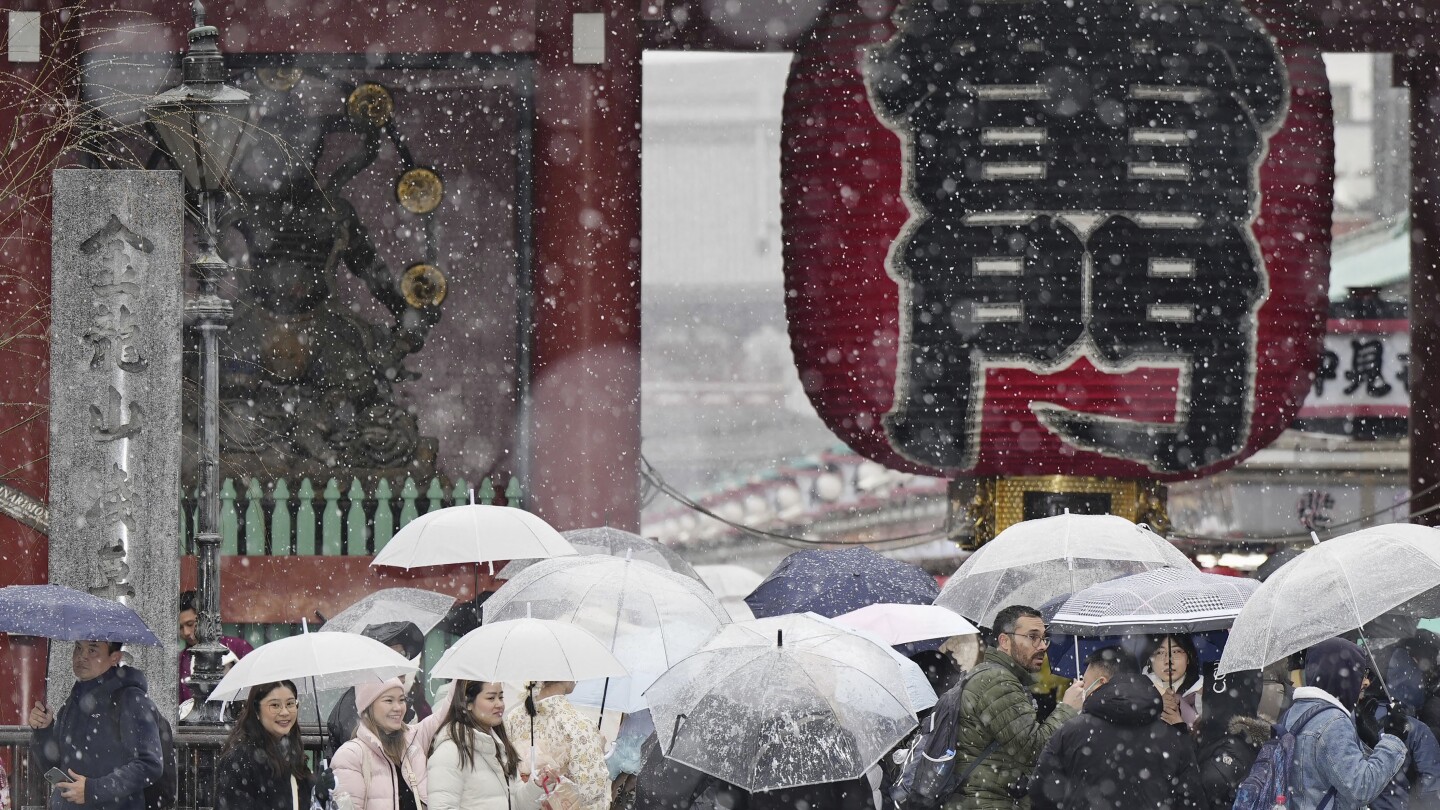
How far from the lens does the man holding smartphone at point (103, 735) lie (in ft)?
23.6

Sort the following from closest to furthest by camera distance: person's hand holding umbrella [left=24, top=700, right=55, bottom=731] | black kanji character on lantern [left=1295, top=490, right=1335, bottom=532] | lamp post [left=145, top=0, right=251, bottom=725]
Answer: person's hand holding umbrella [left=24, top=700, right=55, bottom=731], lamp post [left=145, top=0, right=251, bottom=725], black kanji character on lantern [left=1295, top=490, right=1335, bottom=532]

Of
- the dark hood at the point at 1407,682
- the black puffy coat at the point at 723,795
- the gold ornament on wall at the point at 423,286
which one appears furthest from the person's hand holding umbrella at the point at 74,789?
the gold ornament on wall at the point at 423,286

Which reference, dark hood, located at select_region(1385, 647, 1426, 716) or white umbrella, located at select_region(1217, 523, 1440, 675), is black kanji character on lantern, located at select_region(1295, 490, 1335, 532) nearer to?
dark hood, located at select_region(1385, 647, 1426, 716)

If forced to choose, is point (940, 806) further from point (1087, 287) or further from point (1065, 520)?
point (1087, 287)

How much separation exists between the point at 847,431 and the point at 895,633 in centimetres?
386

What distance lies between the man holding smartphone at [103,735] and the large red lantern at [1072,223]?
510 centimetres

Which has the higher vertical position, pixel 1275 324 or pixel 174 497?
pixel 1275 324

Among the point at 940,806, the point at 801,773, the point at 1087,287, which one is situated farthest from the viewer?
the point at 1087,287

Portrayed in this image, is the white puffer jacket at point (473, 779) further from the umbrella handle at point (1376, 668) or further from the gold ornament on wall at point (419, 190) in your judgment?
the gold ornament on wall at point (419, 190)

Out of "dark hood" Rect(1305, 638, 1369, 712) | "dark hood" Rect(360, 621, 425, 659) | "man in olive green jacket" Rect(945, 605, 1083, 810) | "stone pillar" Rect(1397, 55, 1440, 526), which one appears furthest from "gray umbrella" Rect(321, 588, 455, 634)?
"stone pillar" Rect(1397, 55, 1440, 526)

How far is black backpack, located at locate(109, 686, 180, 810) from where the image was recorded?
7273 mm

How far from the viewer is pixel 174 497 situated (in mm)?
8570

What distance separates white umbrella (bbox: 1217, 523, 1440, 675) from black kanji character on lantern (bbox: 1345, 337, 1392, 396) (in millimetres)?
13126

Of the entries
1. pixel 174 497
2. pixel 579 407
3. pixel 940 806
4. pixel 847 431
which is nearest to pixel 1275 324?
pixel 847 431
